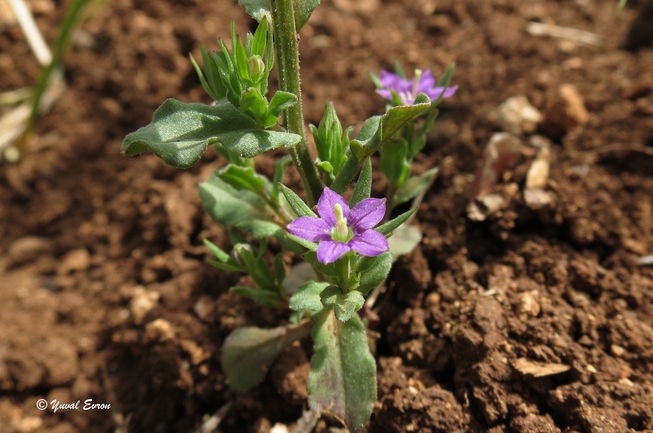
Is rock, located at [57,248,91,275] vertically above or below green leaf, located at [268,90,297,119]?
below

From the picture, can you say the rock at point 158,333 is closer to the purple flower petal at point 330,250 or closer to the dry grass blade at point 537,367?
the purple flower petal at point 330,250

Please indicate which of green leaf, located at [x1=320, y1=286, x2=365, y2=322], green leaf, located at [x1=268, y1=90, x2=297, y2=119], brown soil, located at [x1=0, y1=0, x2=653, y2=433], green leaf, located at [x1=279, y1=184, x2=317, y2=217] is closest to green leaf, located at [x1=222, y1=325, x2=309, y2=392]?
brown soil, located at [x1=0, y1=0, x2=653, y2=433]

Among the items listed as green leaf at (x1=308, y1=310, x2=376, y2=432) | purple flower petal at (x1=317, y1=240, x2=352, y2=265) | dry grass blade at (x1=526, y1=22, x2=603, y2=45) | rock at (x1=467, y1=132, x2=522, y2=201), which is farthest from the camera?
dry grass blade at (x1=526, y1=22, x2=603, y2=45)

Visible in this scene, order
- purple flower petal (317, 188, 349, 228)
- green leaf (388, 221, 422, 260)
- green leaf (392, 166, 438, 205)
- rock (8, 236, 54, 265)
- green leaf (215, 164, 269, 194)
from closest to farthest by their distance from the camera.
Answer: purple flower petal (317, 188, 349, 228) → green leaf (215, 164, 269, 194) → green leaf (388, 221, 422, 260) → green leaf (392, 166, 438, 205) → rock (8, 236, 54, 265)

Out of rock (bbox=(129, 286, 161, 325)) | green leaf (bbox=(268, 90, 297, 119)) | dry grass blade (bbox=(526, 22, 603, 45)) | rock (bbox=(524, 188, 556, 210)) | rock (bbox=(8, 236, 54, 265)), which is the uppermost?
green leaf (bbox=(268, 90, 297, 119))

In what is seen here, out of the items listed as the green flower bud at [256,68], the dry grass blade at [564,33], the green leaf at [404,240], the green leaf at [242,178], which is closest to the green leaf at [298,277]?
the green leaf at [404,240]

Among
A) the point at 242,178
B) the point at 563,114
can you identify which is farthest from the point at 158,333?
the point at 563,114

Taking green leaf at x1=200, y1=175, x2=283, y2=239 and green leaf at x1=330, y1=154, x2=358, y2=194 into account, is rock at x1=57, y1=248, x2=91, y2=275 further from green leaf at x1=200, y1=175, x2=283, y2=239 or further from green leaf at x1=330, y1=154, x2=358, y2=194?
green leaf at x1=330, y1=154, x2=358, y2=194
